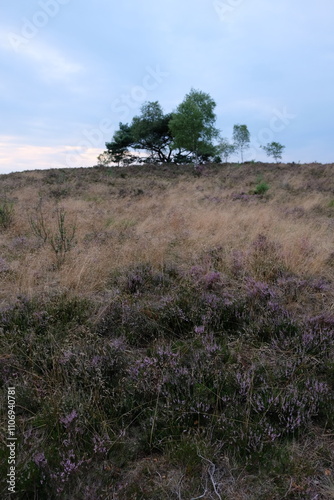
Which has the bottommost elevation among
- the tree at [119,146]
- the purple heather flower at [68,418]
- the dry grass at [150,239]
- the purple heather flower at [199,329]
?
the purple heather flower at [68,418]

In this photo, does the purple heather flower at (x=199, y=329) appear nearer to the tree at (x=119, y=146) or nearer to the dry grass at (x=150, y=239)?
the dry grass at (x=150, y=239)

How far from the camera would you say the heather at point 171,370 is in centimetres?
183

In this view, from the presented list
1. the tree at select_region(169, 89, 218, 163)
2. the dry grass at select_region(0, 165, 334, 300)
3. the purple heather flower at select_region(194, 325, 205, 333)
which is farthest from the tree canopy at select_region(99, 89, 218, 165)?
the purple heather flower at select_region(194, 325, 205, 333)

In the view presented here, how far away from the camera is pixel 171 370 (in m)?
2.57

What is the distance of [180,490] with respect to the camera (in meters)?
1.74

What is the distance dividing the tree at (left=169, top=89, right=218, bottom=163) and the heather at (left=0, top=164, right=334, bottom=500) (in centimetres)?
3223

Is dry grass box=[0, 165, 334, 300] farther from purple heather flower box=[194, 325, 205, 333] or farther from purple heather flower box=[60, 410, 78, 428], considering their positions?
purple heather flower box=[60, 410, 78, 428]

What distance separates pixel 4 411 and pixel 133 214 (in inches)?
319

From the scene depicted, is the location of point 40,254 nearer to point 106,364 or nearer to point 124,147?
point 106,364

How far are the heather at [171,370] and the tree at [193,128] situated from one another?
3223 centimetres

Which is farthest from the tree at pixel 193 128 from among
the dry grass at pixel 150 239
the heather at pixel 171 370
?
the heather at pixel 171 370

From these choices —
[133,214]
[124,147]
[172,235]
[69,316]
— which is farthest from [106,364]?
[124,147]

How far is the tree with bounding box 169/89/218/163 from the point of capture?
3544cm

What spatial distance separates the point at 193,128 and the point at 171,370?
119ft
